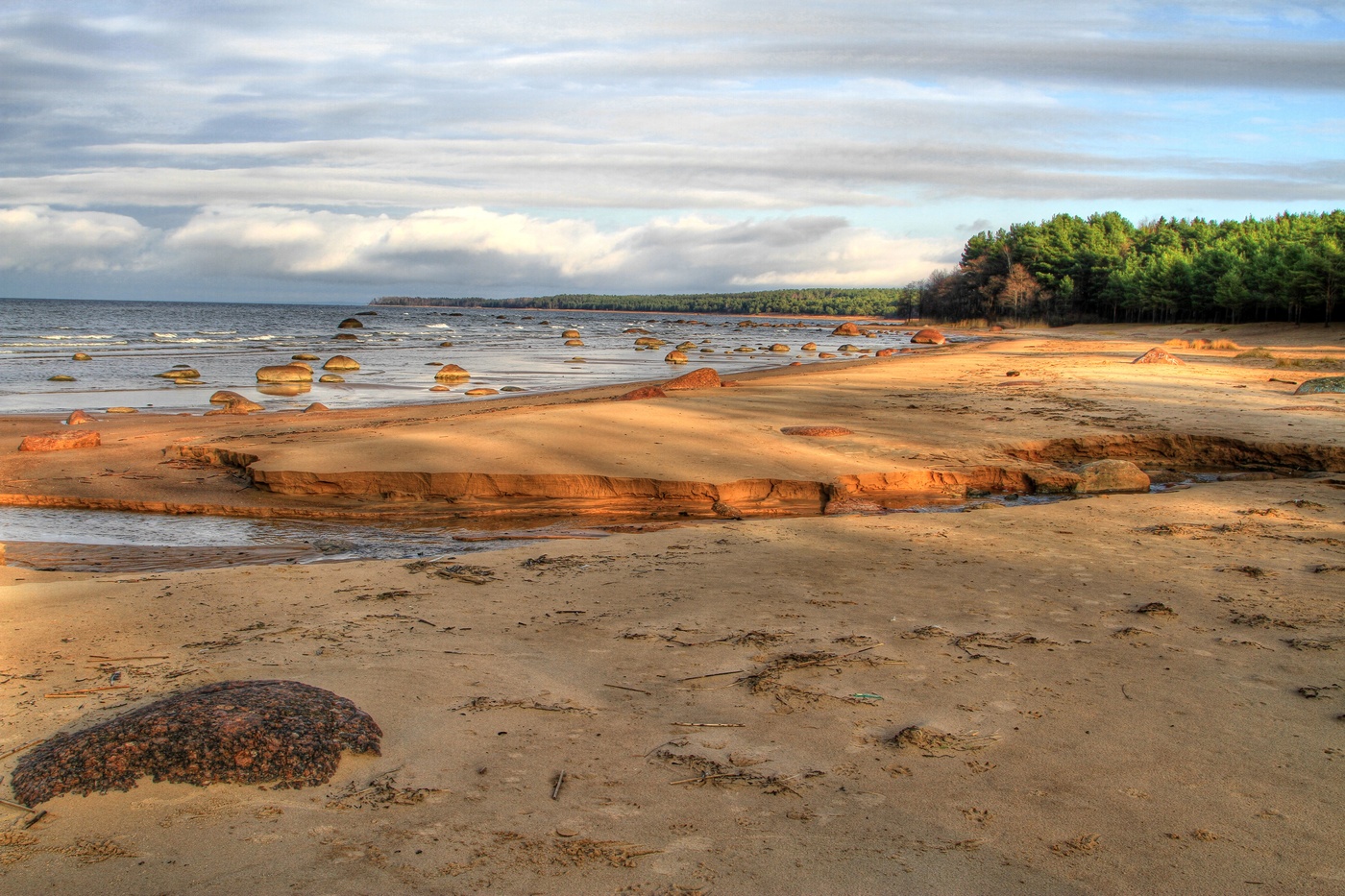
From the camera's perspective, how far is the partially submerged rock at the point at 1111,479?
921 centimetres

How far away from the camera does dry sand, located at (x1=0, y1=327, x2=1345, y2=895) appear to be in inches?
108

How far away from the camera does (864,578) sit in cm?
596

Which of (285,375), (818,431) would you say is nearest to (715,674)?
(818,431)

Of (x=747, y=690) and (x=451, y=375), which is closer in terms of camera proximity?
(x=747, y=690)

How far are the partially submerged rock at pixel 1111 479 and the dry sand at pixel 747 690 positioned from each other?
361mm

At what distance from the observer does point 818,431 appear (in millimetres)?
11766

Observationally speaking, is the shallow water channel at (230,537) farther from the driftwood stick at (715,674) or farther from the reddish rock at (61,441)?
the driftwood stick at (715,674)

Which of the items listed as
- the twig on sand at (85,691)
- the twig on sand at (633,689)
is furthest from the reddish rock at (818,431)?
the twig on sand at (85,691)

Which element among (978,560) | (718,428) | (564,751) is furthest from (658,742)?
(718,428)

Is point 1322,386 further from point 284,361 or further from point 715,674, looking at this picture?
point 284,361

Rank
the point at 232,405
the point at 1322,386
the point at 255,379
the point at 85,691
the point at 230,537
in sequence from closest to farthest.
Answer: the point at 85,691 < the point at 230,537 < the point at 1322,386 < the point at 232,405 < the point at 255,379

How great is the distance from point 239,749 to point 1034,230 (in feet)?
324

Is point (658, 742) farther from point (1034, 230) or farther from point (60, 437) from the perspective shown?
point (1034, 230)

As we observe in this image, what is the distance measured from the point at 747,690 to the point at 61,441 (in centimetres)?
1155
